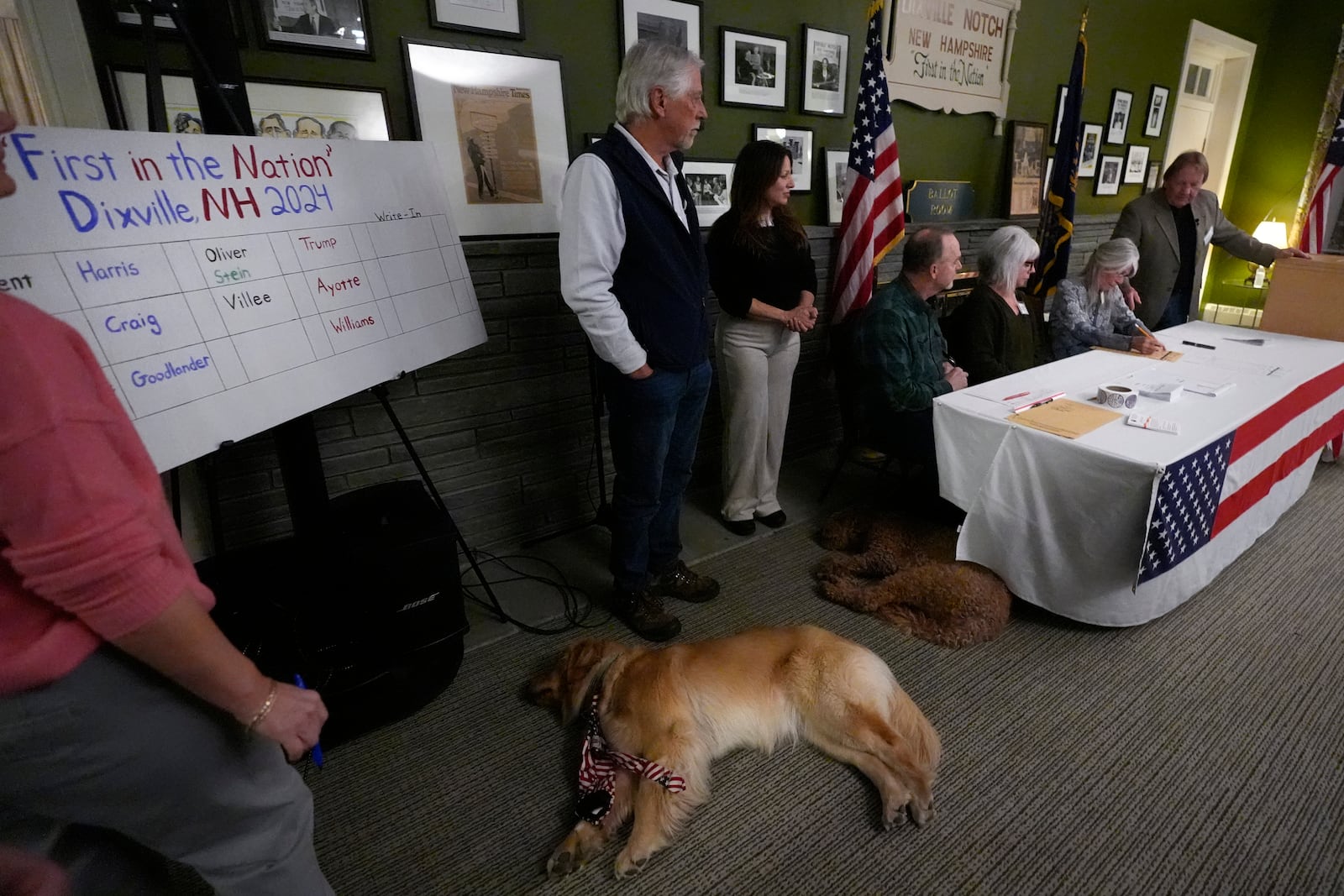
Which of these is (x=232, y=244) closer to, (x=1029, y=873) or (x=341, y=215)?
(x=341, y=215)

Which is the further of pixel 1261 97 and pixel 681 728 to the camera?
pixel 1261 97

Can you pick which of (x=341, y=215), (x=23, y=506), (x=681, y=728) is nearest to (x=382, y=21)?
(x=341, y=215)

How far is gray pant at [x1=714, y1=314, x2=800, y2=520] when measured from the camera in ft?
7.73

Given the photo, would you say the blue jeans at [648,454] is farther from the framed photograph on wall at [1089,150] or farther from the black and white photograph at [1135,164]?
→ the black and white photograph at [1135,164]

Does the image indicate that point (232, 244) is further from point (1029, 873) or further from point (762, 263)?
point (1029, 873)

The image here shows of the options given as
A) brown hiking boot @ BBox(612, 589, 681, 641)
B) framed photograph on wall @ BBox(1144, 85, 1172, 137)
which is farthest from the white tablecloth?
framed photograph on wall @ BBox(1144, 85, 1172, 137)

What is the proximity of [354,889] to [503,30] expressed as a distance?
2328mm

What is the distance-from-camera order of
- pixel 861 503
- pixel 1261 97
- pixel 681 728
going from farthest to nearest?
pixel 1261 97 → pixel 861 503 → pixel 681 728

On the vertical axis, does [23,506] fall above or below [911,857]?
above

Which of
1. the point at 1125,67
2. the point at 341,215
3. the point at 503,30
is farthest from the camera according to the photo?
the point at 1125,67

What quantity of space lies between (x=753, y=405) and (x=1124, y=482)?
1.18 metres

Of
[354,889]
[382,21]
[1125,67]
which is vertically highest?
[1125,67]

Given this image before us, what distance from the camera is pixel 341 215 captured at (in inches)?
57.9

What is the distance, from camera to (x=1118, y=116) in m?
4.39
